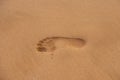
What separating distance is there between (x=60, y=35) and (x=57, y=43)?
7cm

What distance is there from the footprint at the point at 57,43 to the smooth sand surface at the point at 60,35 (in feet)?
0.09

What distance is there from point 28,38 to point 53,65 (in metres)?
0.27

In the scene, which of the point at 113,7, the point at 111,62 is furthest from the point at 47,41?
the point at 113,7

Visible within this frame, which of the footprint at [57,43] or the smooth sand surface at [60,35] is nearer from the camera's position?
the smooth sand surface at [60,35]

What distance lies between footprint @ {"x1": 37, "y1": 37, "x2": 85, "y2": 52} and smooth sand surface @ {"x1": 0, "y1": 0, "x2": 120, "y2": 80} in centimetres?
3

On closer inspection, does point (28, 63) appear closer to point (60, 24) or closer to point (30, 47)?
point (30, 47)

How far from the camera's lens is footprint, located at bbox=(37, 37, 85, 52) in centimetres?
140

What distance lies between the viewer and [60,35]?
1.46 m

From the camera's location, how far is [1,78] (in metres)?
1.28

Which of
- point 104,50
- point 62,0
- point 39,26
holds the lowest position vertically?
point 104,50

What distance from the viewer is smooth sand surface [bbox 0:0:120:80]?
4.19 feet

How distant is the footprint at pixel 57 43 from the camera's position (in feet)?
4.58

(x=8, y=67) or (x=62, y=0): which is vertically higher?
(x=62, y=0)

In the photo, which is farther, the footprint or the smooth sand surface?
the footprint
